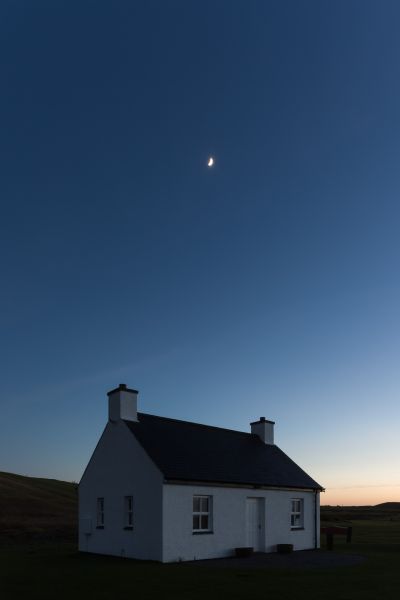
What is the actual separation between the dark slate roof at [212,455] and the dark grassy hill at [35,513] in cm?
1368

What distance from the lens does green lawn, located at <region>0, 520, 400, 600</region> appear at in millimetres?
14055

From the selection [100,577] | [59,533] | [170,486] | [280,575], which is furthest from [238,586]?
[59,533]

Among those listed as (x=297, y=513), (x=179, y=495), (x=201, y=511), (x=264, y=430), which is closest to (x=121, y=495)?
(x=179, y=495)

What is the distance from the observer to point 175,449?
23641mm

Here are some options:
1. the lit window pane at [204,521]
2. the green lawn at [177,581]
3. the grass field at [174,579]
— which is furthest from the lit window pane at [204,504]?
the grass field at [174,579]

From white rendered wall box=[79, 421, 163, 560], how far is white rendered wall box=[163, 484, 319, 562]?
60 centimetres

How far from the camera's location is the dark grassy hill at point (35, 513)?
3687 centimetres

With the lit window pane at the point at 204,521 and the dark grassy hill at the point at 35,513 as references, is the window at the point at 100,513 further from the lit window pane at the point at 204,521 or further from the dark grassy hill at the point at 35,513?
the dark grassy hill at the point at 35,513

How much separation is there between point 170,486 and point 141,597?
765 centimetres

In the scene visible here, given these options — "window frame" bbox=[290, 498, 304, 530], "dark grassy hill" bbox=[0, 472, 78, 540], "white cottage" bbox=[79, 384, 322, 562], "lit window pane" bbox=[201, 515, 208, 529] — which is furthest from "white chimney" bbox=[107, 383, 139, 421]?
"dark grassy hill" bbox=[0, 472, 78, 540]

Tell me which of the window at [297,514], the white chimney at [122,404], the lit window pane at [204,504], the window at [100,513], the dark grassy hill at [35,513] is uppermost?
the white chimney at [122,404]

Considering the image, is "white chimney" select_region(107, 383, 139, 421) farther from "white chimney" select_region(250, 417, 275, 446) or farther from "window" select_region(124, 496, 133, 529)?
"white chimney" select_region(250, 417, 275, 446)

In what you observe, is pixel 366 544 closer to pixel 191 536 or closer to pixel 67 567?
pixel 191 536

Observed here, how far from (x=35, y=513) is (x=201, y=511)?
97.7 feet
